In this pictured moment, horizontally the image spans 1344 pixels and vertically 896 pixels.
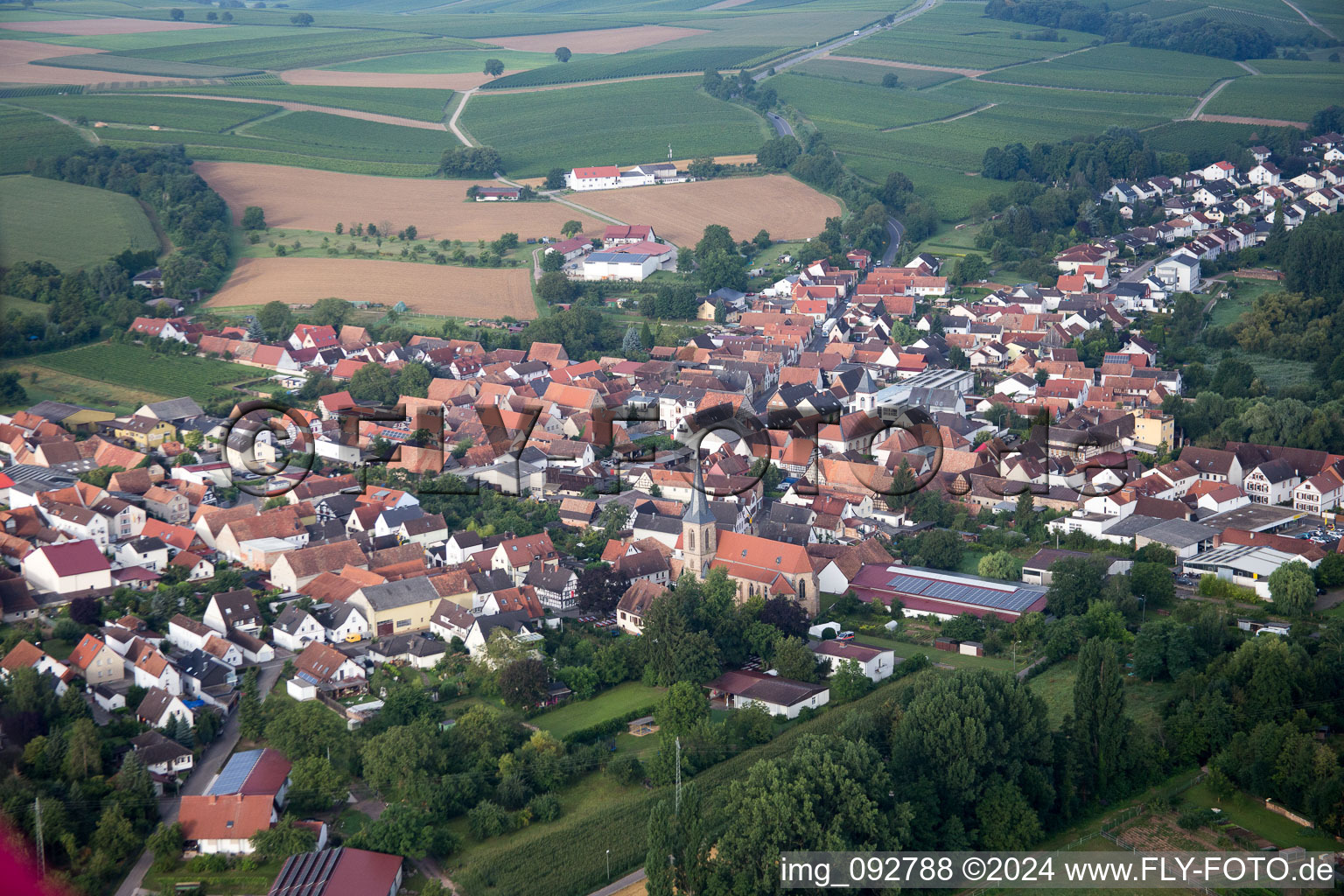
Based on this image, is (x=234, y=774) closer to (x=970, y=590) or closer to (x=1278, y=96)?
(x=970, y=590)

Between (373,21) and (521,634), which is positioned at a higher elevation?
(373,21)

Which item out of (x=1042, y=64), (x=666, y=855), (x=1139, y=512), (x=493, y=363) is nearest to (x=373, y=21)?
(x=1042, y=64)

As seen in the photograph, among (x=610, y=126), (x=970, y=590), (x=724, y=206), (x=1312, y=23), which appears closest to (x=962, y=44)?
(x=1312, y=23)

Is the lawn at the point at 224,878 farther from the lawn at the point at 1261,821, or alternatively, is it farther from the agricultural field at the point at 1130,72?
the agricultural field at the point at 1130,72

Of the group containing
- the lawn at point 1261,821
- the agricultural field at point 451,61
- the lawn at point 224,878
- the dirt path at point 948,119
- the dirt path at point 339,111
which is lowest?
the lawn at point 1261,821

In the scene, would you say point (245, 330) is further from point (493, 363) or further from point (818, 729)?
point (818, 729)

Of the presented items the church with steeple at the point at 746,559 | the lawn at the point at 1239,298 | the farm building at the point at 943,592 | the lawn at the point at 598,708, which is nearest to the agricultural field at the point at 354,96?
the lawn at the point at 1239,298

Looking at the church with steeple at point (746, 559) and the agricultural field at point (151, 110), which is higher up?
the agricultural field at point (151, 110)
